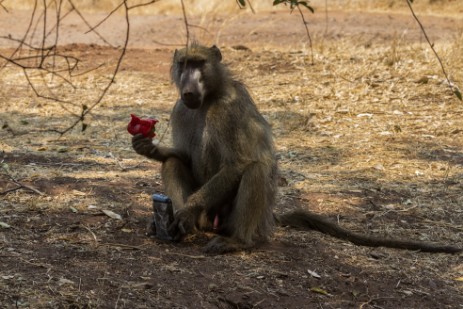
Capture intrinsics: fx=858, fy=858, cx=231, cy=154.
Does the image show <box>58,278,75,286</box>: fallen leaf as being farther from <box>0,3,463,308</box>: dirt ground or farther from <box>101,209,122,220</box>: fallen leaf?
<box>101,209,122,220</box>: fallen leaf

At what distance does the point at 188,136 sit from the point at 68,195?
1.07 metres

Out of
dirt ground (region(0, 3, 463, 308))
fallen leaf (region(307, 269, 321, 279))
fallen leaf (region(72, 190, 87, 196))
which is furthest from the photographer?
fallen leaf (region(72, 190, 87, 196))

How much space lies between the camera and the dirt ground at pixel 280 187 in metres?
4.55

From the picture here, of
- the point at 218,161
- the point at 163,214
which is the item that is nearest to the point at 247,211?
the point at 218,161

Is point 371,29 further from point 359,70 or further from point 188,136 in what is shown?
point 188,136

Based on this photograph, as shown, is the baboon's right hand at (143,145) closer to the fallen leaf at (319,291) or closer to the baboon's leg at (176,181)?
the baboon's leg at (176,181)

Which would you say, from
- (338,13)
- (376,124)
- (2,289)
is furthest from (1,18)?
(2,289)

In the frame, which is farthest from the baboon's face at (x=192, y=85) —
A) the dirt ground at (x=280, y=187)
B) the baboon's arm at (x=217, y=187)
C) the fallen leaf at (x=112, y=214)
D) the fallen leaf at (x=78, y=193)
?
the fallen leaf at (x=78, y=193)

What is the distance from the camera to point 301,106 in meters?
9.63

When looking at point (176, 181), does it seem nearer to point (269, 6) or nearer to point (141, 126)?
point (141, 126)

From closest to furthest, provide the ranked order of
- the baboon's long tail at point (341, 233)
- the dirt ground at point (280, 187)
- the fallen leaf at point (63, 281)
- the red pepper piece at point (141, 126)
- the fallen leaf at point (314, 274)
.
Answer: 1. the fallen leaf at point (63, 281)
2. the dirt ground at point (280, 187)
3. the fallen leaf at point (314, 274)
4. the red pepper piece at point (141, 126)
5. the baboon's long tail at point (341, 233)

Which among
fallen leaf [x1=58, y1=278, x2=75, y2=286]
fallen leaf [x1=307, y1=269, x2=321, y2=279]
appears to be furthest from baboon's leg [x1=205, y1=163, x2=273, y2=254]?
fallen leaf [x1=58, y1=278, x2=75, y2=286]

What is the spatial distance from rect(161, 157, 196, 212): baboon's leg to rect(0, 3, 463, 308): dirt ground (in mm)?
261

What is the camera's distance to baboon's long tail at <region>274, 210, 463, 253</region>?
5.47 metres
